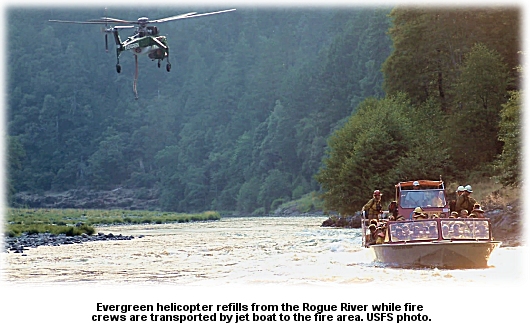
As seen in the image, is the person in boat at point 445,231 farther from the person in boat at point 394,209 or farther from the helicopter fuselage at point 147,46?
the helicopter fuselage at point 147,46

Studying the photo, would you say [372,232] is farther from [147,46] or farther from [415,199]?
[147,46]

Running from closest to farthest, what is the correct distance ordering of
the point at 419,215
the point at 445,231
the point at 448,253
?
the point at 448,253 → the point at 445,231 → the point at 419,215

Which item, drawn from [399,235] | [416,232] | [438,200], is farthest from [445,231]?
[438,200]

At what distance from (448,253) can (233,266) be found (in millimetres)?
7667

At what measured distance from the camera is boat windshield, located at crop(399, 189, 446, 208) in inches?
1158

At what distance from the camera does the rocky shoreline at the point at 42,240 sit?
41.4 meters

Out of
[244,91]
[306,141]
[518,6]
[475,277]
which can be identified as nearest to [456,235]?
[475,277]

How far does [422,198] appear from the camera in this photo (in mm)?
29641

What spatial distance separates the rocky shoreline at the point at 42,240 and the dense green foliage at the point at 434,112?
50.2 ft

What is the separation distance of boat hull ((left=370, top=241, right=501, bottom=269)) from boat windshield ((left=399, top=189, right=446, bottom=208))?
14.4ft

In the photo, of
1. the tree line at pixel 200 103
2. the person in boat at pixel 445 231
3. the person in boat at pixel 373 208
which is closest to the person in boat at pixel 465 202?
the person in boat at pixel 445 231

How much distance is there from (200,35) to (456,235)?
17587cm

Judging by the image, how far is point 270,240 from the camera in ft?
147

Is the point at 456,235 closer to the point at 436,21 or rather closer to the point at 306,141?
the point at 436,21
